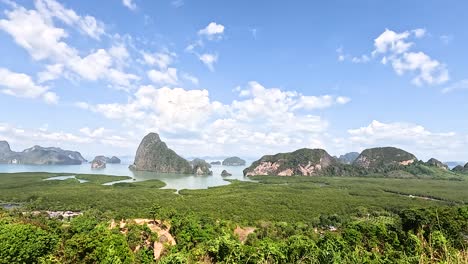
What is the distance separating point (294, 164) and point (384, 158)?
156ft

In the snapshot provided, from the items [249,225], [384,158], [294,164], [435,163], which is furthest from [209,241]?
[435,163]

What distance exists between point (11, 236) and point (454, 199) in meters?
67.8

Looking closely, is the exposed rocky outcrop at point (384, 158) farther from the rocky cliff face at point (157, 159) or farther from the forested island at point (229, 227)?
the rocky cliff face at point (157, 159)

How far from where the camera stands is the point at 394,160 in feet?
430

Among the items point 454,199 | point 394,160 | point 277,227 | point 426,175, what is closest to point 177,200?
point 277,227

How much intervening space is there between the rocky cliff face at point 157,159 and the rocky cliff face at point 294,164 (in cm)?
3161

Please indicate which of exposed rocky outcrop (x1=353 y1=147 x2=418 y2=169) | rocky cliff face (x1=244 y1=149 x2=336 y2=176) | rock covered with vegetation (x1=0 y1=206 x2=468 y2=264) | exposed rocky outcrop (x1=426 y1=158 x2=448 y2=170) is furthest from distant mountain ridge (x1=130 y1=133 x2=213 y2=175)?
exposed rocky outcrop (x1=426 y1=158 x2=448 y2=170)

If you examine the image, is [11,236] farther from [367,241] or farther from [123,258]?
[367,241]

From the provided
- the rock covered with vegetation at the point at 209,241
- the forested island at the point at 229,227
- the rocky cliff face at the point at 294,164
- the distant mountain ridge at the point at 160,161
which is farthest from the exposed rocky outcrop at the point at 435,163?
the rock covered with vegetation at the point at 209,241

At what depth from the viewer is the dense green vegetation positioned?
14.0 m

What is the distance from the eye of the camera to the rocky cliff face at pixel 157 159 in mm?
131500

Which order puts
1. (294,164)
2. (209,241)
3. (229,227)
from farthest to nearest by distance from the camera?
(294,164)
(229,227)
(209,241)

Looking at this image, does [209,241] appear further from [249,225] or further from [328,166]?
[328,166]

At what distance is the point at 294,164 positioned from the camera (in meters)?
124
